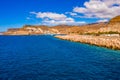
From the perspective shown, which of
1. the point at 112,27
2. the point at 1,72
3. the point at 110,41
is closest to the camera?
the point at 1,72

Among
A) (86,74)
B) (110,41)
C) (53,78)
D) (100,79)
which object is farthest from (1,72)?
(110,41)

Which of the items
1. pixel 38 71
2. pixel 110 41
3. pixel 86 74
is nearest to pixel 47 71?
pixel 38 71

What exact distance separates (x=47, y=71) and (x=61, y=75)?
2.52 meters

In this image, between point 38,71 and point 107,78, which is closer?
point 107,78

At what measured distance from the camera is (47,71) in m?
23.8

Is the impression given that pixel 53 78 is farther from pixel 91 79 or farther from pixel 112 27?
pixel 112 27

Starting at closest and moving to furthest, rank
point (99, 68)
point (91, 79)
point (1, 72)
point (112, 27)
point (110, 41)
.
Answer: point (91, 79)
point (1, 72)
point (99, 68)
point (110, 41)
point (112, 27)

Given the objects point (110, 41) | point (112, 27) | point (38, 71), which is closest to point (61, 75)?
point (38, 71)

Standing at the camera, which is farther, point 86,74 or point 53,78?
point 86,74

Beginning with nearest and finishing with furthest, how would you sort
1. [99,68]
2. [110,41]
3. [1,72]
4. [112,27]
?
[1,72], [99,68], [110,41], [112,27]

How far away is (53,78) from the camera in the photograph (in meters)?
20.8

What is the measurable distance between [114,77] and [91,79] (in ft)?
8.13

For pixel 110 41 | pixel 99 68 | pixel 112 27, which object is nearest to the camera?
pixel 99 68

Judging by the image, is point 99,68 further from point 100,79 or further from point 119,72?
point 100,79
